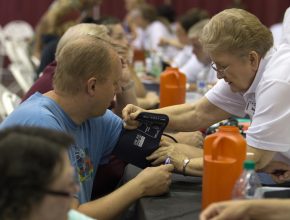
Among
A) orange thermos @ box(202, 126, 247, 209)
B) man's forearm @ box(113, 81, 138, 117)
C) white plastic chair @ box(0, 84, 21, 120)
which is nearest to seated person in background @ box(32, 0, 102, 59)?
white plastic chair @ box(0, 84, 21, 120)

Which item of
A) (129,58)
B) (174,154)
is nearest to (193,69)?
(129,58)

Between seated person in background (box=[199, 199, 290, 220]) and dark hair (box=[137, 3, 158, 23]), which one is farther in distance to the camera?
dark hair (box=[137, 3, 158, 23])

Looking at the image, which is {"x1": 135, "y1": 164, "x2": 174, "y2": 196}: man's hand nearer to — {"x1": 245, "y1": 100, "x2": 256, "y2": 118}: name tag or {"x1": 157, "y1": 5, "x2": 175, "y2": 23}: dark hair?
{"x1": 245, "y1": 100, "x2": 256, "y2": 118}: name tag

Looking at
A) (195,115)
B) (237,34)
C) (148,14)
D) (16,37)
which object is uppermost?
(237,34)

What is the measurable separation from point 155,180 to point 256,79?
1.61 feet

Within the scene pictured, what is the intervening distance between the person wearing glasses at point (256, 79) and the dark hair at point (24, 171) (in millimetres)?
856

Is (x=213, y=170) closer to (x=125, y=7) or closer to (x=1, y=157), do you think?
(x=1, y=157)

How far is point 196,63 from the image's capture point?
16.4 feet

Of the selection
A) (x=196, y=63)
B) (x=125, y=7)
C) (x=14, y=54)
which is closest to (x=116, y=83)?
(x=196, y=63)

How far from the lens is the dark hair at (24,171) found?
114 centimetres

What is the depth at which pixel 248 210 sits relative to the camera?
141cm

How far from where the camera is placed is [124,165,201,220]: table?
5.44 ft

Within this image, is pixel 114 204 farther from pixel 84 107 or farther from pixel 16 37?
pixel 16 37

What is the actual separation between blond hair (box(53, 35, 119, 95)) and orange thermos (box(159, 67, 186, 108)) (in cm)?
114
